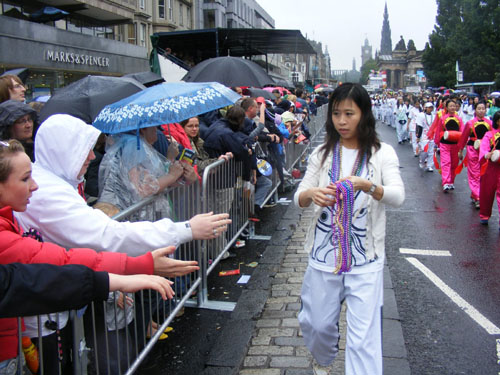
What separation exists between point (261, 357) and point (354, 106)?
6.68 ft

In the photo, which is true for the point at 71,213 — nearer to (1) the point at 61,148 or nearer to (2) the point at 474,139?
(1) the point at 61,148

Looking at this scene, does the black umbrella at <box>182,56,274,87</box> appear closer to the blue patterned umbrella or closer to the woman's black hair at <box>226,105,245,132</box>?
the woman's black hair at <box>226,105,245,132</box>

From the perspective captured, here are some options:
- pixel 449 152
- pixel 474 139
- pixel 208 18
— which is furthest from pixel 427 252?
pixel 208 18

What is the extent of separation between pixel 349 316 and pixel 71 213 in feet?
5.56

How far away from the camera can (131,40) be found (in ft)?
110

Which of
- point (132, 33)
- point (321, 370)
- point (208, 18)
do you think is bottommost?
point (321, 370)

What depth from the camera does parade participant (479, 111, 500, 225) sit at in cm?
771

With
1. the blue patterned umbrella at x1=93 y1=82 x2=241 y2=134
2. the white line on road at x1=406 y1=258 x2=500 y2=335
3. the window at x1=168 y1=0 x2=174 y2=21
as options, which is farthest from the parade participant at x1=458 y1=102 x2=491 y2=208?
the window at x1=168 y1=0 x2=174 y2=21

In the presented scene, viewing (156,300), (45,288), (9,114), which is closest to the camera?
(45,288)

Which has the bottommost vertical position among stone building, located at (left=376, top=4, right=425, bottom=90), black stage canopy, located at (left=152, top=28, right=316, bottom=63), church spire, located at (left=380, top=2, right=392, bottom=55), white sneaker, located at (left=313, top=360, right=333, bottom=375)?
white sneaker, located at (left=313, top=360, right=333, bottom=375)

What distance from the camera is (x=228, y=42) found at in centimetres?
1630

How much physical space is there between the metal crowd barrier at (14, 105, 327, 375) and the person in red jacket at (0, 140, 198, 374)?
119 millimetres

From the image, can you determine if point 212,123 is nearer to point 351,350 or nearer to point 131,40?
point 351,350

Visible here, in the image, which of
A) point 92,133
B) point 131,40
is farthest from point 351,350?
point 131,40
